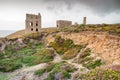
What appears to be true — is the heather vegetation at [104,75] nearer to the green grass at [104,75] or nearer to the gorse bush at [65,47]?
the green grass at [104,75]

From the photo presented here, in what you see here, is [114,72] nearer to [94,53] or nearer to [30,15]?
[94,53]

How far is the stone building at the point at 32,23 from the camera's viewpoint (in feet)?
215

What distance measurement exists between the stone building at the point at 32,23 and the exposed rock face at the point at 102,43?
2483cm

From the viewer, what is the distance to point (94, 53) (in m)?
33.5

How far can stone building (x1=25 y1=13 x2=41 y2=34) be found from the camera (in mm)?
65525

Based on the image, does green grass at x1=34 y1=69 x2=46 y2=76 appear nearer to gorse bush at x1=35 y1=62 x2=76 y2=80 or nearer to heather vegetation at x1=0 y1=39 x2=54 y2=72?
gorse bush at x1=35 y1=62 x2=76 y2=80

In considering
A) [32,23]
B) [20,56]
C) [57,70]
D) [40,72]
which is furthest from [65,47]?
[32,23]

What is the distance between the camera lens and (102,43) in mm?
35562

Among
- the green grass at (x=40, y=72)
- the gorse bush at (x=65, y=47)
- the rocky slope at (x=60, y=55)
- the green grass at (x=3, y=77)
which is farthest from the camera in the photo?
the gorse bush at (x=65, y=47)

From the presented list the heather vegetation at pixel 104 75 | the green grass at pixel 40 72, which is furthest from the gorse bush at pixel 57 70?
the heather vegetation at pixel 104 75

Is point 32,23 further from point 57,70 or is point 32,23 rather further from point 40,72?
point 57,70

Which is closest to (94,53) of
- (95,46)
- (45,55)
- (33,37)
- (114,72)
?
(95,46)

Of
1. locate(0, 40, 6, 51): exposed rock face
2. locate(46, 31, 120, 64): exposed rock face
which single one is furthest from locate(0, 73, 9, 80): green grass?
locate(46, 31, 120, 64): exposed rock face

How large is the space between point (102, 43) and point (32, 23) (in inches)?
1424
